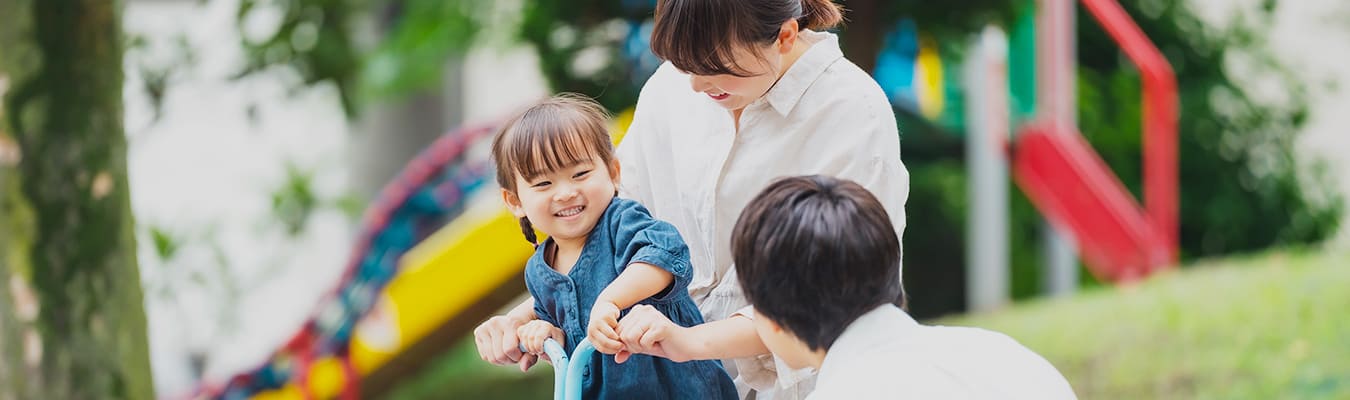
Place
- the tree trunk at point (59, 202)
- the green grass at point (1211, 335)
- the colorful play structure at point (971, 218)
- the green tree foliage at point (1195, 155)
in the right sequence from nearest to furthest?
the tree trunk at point (59, 202) → the green grass at point (1211, 335) → the colorful play structure at point (971, 218) → the green tree foliage at point (1195, 155)

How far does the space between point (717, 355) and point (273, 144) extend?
8594 mm

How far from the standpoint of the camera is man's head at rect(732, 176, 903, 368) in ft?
6.14

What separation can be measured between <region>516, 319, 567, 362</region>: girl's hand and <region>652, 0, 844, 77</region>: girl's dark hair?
46cm

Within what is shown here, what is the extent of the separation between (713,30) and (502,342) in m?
0.62

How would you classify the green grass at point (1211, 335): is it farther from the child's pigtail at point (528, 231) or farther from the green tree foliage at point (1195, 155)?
the child's pigtail at point (528, 231)

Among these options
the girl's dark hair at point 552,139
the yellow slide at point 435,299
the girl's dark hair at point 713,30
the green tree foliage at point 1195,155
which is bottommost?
the green tree foliage at point 1195,155

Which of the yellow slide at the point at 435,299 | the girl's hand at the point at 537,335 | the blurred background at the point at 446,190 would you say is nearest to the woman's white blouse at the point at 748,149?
the girl's hand at the point at 537,335

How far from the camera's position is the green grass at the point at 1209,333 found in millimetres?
5684

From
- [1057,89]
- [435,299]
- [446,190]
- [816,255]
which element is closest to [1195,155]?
[1057,89]

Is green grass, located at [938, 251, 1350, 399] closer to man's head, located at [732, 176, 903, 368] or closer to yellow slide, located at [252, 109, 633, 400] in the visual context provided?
yellow slide, located at [252, 109, 633, 400]

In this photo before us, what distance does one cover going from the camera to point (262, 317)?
34.0ft

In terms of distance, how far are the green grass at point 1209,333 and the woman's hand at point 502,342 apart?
12.7ft

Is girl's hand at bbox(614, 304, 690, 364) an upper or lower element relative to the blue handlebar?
upper

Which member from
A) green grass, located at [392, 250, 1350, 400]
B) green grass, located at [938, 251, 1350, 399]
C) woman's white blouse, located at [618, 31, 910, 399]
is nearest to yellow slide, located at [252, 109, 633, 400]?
green grass, located at [392, 250, 1350, 400]
